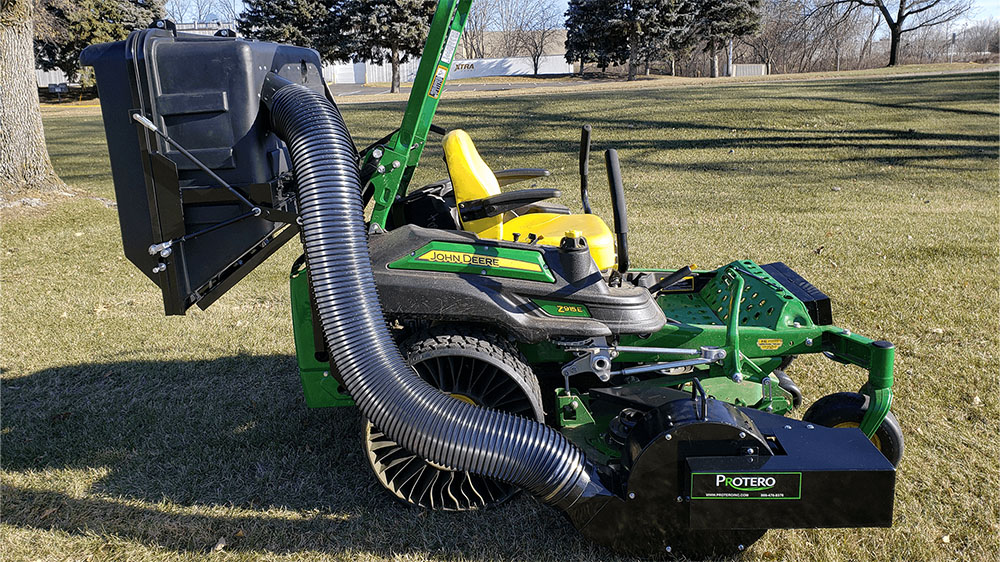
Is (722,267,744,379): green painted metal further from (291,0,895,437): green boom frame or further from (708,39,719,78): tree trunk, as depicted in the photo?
(708,39,719,78): tree trunk

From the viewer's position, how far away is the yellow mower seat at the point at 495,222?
3.88 metres

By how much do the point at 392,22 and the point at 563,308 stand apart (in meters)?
31.8

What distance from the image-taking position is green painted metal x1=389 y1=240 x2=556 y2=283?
9.75 ft

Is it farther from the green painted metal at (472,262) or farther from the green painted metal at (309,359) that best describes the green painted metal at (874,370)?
the green painted metal at (309,359)

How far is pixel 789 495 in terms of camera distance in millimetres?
2533

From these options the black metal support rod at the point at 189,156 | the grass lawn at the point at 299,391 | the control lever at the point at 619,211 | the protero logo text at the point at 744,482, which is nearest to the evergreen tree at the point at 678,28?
the grass lawn at the point at 299,391

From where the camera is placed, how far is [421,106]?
3.26 metres

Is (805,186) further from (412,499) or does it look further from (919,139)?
(412,499)

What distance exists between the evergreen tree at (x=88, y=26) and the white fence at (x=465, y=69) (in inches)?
827

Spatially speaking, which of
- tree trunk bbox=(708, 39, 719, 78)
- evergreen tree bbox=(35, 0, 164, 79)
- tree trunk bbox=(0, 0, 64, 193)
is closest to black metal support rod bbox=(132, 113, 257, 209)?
tree trunk bbox=(0, 0, 64, 193)

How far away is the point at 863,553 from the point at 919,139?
12.9 m

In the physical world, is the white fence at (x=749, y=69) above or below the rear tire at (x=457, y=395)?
above

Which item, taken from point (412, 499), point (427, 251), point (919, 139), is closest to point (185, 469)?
point (412, 499)

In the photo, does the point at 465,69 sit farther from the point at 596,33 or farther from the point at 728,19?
the point at 728,19
